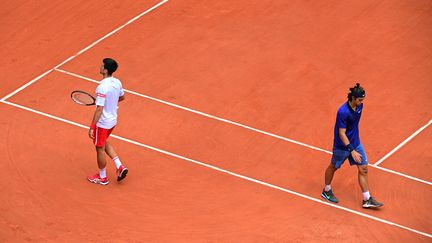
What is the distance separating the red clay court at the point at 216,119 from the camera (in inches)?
631

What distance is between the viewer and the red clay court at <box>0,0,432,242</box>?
16.0 metres

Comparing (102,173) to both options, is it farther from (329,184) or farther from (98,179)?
(329,184)

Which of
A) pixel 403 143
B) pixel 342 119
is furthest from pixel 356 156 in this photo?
pixel 403 143

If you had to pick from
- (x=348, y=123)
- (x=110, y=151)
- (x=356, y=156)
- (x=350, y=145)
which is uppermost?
(x=348, y=123)

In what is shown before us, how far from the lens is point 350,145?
16.1m

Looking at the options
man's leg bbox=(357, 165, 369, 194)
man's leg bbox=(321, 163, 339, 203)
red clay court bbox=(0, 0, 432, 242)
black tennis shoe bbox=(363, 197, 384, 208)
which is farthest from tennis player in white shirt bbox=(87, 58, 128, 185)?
black tennis shoe bbox=(363, 197, 384, 208)

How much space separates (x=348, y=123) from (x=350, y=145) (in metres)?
0.35

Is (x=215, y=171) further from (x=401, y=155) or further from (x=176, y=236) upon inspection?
(x=401, y=155)

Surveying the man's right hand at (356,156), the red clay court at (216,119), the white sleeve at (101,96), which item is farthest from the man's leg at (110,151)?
the man's right hand at (356,156)

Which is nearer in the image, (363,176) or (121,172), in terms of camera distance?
(363,176)

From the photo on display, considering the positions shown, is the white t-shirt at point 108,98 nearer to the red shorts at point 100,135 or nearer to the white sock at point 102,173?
the red shorts at point 100,135

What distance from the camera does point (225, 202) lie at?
16.5m

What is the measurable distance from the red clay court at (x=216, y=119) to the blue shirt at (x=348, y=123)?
1.08 metres

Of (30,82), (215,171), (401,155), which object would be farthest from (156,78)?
(401,155)
